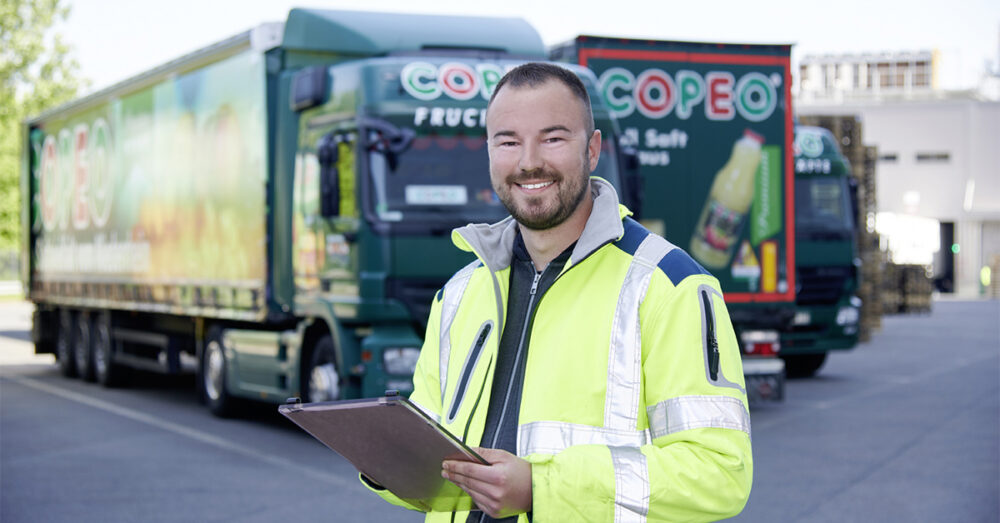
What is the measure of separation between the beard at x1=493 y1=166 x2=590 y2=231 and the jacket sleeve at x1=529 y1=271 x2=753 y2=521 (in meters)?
0.24

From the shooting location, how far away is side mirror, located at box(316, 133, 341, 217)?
10664 millimetres

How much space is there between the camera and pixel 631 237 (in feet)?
8.80

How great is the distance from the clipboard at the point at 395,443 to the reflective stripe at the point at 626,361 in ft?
0.96

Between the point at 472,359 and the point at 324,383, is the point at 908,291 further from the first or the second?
the point at 472,359

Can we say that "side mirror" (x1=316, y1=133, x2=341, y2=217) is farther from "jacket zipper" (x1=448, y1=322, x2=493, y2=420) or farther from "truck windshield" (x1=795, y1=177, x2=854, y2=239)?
"truck windshield" (x1=795, y1=177, x2=854, y2=239)

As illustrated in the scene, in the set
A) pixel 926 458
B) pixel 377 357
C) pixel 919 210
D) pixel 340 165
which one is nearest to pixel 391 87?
pixel 340 165

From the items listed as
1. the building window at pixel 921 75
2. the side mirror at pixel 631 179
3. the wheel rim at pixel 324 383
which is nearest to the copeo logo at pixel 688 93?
the side mirror at pixel 631 179

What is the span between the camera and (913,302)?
1551 inches

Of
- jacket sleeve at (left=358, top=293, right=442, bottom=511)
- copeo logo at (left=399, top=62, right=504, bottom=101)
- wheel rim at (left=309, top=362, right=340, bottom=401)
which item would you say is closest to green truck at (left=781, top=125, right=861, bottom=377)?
copeo logo at (left=399, top=62, right=504, bottom=101)

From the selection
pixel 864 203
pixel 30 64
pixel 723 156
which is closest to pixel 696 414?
pixel 723 156

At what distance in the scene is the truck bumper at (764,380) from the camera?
12.8 meters

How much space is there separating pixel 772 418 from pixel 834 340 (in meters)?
4.77

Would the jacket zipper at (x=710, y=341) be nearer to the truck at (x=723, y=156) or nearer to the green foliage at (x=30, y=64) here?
the truck at (x=723, y=156)

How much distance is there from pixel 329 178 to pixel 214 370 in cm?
385
